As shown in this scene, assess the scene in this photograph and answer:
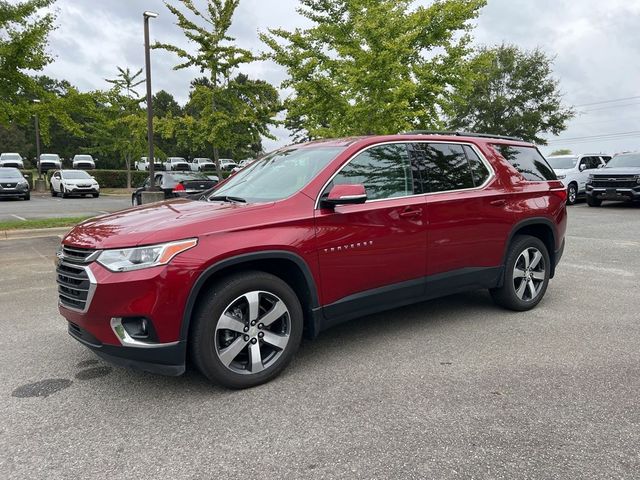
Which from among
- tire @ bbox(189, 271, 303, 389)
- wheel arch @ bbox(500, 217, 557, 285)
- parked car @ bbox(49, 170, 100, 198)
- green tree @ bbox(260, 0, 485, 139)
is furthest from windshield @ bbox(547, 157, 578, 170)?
parked car @ bbox(49, 170, 100, 198)

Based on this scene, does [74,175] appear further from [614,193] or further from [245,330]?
[245,330]

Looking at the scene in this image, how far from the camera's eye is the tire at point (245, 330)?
303cm

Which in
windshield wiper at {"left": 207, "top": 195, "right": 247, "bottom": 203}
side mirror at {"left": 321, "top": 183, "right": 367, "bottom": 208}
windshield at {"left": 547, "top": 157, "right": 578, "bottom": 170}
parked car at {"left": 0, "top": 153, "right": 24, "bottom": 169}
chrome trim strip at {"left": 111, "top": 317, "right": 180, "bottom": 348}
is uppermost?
parked car at {"left": 0, "top": 153, "right": 24, "bottom": 169}

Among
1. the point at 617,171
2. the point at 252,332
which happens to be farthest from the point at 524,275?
the point at 617,171

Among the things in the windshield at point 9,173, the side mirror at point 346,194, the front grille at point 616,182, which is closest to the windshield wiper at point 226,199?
the side mirror at point 346,194

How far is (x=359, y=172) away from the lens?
380 centimetres

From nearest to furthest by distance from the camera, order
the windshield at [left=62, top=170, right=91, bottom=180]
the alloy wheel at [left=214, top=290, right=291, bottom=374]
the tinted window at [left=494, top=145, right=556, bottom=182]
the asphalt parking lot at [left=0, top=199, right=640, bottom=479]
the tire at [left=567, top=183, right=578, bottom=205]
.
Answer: the asphalt parking lot at [left=0, top=199, right=640, bottom=479] < the alloy wheel at [left=214, top=290, right=291, bottom=374] < the tinted window at [left=494, top=145, right=556, bottom=182] < the tire at [left=567, top=183, right=578, bottom=205] < the windshield at [left=62, top=170, right=91, bottom=180]

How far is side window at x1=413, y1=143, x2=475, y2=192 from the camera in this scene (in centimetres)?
417

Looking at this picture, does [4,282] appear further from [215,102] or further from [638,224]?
[215,102]

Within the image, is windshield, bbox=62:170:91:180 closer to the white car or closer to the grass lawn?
the grass lawn

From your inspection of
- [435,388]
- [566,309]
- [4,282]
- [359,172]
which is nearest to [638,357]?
[566,309]

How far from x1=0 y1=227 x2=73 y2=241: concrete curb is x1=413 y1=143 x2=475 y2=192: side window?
8911mm

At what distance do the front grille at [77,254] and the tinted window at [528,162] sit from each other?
373cm

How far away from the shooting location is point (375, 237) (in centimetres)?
367
